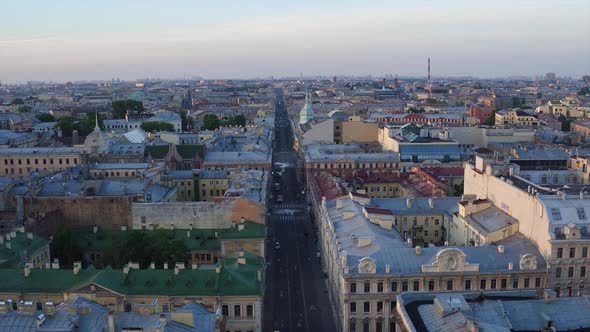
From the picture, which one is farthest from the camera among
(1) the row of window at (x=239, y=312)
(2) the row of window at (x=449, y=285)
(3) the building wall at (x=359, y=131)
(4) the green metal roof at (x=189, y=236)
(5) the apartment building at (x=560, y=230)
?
(3) the building wall at (x=359, y=131)

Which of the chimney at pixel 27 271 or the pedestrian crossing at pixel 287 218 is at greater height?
the chimney at pixel 27 271

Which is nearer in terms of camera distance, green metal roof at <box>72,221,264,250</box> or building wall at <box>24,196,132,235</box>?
green metal roof at <box>72,221,264,250</box>

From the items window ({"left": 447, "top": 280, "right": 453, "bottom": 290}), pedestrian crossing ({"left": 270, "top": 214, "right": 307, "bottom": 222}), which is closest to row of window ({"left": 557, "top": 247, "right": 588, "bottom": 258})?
window ({"left": 447, "top": 280, "right": 453, "bottom": 290})

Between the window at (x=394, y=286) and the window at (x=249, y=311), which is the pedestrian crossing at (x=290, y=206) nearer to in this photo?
the window at (x=394, y=286)

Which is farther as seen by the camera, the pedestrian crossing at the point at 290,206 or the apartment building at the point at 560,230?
the pedestrian crossing at the point at 290,206

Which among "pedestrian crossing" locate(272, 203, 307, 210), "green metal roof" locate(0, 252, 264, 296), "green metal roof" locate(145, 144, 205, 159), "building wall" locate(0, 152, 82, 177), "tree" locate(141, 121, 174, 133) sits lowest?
"pedestrian crossing" locate(272, 203, 307, 210)

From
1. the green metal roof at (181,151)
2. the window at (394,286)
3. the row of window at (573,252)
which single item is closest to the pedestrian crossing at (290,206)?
the green metal roof at (181,151)

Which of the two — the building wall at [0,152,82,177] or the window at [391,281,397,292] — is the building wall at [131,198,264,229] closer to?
the window at [391,281,397,292]
